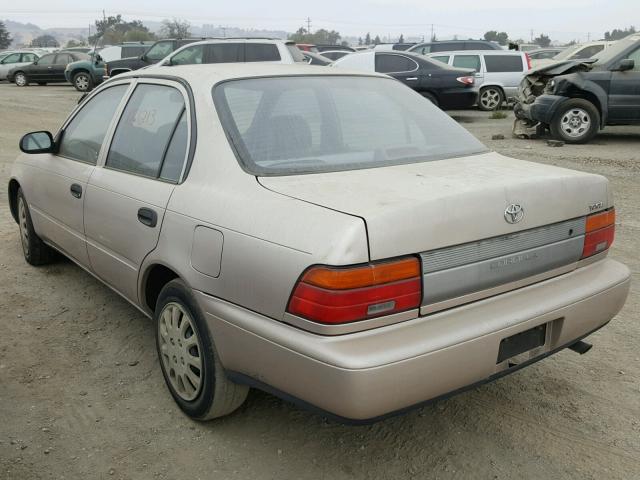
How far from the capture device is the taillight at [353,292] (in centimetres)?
226

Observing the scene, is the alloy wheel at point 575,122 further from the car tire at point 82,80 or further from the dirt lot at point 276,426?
the car tire at point 82,80

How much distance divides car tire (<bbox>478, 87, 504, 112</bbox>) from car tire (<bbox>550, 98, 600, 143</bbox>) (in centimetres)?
613

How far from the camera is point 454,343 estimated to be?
239cm

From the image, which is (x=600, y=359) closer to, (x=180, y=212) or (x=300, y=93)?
(x=300, y=93)

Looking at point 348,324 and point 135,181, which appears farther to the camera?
point 135,181

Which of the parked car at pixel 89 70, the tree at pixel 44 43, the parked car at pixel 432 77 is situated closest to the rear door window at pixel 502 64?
the parked car at pixel 432 77

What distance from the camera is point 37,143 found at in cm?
430

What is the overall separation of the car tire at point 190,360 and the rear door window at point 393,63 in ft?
41.8

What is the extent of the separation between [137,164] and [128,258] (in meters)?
0.49

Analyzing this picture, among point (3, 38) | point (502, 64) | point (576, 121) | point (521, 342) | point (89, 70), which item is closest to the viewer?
point (521, 342)

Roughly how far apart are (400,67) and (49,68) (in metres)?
18.6

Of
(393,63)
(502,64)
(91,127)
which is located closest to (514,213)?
(91,127)

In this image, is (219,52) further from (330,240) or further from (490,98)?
(330,240)

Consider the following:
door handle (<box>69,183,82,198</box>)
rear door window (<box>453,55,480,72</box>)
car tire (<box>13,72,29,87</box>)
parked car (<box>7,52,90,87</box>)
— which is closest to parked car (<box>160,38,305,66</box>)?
rear door window (<box>453,55,480,72</box>)
